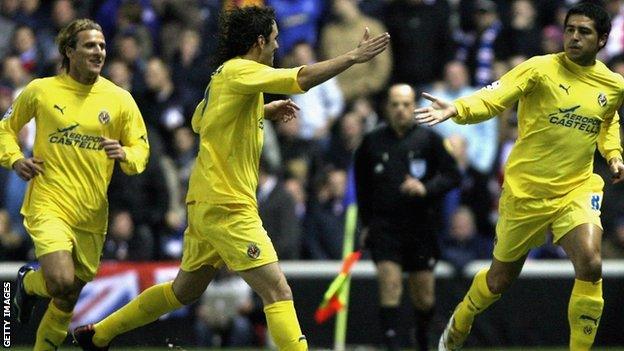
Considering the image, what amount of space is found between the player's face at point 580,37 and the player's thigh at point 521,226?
44.4 inches

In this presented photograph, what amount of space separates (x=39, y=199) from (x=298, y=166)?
6.57 metres

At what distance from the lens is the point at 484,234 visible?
1836 cm

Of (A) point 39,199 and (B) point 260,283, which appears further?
(A) point 39,199

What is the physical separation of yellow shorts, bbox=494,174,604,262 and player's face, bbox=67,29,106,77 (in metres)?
3.27

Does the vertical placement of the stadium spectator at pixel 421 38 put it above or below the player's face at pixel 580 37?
below

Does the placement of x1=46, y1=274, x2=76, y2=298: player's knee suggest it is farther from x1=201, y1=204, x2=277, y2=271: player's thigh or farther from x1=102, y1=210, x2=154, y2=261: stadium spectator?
x1=102, y1=210, x2=154, y2=261: stadium spectator

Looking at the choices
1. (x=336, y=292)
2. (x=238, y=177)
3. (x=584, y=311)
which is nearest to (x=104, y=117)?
(x=238, y=177)

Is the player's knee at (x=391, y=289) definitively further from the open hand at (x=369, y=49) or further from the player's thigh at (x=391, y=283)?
the open hand at (x=369, y=49)

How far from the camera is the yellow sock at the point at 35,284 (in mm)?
12406

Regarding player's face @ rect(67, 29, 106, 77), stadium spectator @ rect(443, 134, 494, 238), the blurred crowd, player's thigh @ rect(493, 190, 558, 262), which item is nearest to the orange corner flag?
the blurred crowd

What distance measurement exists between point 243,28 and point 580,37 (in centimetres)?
252

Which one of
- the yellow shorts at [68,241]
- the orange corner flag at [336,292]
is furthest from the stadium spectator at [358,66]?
the yellow shorts at [68,241]

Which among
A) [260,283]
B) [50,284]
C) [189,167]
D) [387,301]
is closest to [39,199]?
[50,284]

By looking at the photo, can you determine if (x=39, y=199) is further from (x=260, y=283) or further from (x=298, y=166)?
(x=298, y=166)
